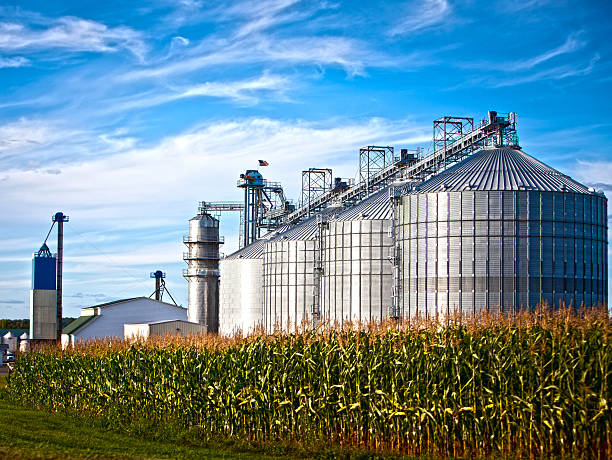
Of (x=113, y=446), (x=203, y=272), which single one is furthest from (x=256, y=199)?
(x=113, y=446)

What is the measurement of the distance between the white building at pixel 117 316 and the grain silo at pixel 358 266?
134 ft

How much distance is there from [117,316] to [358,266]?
A: 4670cm

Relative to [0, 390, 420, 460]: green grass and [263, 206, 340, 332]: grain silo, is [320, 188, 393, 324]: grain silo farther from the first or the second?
[0, 390, 420, 460]: green grass

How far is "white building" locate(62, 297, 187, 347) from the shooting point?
88.3 meters

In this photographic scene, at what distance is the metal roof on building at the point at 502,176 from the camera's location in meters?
43.2

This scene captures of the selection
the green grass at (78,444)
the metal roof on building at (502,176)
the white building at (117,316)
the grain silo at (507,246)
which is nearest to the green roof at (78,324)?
the white building at (117,316)

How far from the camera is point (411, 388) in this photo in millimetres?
21297

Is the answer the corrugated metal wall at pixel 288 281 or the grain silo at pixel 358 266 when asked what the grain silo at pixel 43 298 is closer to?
the corrugated metal wall at pixel 288 281

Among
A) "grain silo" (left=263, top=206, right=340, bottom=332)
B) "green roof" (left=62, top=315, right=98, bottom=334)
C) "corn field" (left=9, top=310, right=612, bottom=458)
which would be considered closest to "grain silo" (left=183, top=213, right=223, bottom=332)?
"green roof" (left=62, top=315, right=98, bottom=334)

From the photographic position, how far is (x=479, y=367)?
20.3 meters

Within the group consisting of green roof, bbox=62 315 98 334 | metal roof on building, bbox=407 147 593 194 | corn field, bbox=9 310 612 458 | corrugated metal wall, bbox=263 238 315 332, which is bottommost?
green roof, bbox=62 315 98 334

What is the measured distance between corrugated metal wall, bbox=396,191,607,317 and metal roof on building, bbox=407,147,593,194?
1267mm

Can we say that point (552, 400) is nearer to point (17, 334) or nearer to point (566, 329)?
point (566, 329)

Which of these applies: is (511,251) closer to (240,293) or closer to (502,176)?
(502,176)
